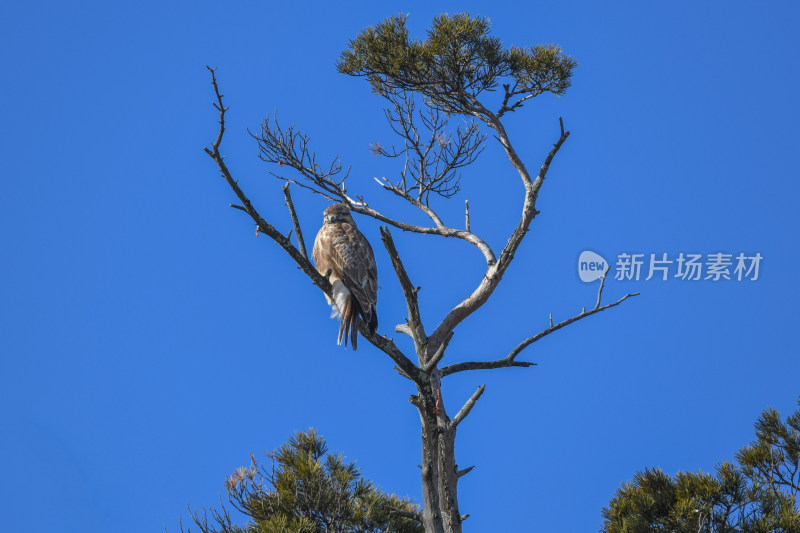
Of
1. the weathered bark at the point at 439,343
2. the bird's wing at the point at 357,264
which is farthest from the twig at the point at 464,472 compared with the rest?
the bird's wing at the point at 357,264

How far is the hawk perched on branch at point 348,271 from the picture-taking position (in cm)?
600

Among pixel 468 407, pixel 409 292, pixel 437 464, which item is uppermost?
pixel 409 292

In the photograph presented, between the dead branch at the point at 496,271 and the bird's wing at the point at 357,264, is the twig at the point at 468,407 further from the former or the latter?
the bird's wing at the point at 357,264

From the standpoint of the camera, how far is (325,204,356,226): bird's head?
7176 millimetres

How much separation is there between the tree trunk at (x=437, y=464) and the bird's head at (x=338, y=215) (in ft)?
5.61

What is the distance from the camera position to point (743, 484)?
23.1 feet

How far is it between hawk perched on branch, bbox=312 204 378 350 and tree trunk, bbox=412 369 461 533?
73cm

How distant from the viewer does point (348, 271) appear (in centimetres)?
639

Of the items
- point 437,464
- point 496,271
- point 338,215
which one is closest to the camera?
point 437,464

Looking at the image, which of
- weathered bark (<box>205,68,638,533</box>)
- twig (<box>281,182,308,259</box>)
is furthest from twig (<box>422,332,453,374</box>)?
twig (<box>281,182,308,259</box>)

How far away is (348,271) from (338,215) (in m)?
1.10

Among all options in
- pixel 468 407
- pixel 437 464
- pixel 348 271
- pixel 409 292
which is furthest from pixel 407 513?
pixel 348 271

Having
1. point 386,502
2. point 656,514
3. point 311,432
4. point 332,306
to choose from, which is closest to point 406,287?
point 332,306

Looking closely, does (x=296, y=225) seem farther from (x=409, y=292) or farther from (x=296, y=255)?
(x=409, y=292)
